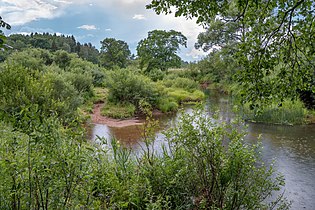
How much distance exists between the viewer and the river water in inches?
229

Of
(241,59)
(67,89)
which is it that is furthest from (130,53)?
(241,59)

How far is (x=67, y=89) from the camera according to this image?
1202cm

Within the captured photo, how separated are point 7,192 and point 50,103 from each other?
752 centimetres

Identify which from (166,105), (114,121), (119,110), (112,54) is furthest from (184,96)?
(112,54)

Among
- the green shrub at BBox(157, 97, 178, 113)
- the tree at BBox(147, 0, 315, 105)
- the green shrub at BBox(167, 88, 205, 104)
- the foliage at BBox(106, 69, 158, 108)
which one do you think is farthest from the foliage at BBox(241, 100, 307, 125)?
the tree at BBox(147, 0, 315, 105)

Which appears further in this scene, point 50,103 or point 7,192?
point 50,103

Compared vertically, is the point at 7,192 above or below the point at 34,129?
below

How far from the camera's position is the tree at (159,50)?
3662cm

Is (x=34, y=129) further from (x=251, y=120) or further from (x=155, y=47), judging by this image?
(x=155, y=47)

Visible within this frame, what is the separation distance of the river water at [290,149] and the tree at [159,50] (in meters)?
22.8

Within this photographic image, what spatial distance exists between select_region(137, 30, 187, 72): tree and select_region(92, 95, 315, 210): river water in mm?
22789

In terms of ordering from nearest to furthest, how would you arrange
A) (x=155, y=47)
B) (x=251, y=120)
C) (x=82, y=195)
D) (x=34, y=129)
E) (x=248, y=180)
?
(x=34, y=129) < (x=82, y=195) < (x=248, y=180) < (x=251, y=120) < (x=155, y=47)

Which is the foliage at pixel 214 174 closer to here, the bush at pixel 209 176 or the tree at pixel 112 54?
the bush at pixel 209 176

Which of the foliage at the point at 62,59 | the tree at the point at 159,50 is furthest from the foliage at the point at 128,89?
the tree at the point at 159,50
